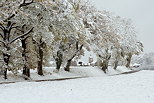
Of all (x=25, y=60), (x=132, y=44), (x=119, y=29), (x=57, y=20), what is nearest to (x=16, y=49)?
(x=25, y=60)

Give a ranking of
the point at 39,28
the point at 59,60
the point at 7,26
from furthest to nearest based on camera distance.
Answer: the point at 59,60, the point at 7,26, the point at 39,28

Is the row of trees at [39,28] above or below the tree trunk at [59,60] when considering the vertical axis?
above

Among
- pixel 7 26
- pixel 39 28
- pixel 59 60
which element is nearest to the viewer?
pixel 39 28

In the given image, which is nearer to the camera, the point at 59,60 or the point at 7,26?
the point at 7,26

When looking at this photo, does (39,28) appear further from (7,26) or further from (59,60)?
(59,60)

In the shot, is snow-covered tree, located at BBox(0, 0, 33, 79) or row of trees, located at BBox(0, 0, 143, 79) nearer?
snow-covered tree, located at BBox(0, 0, 33, 79)

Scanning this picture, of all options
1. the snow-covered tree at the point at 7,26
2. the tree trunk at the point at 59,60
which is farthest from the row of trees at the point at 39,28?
the tree trunk at the point at 59,60

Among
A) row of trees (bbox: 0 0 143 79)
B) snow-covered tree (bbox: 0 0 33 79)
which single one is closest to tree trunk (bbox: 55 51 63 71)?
row of trees (bbox: 0 0 143 79)

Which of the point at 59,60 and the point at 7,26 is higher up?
the point at 7,26

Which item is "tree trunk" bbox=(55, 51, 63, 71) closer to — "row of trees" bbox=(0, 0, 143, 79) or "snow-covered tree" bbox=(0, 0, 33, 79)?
"row of trees" bbox=(0, 0, 143, 79)

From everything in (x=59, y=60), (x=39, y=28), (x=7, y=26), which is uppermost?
(x=7, y=26)

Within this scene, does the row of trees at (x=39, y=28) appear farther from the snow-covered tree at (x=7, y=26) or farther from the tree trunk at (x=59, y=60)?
the tree trunk at (x=59, y=60)

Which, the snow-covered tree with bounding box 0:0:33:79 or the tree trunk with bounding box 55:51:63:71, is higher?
the snow-covered tree with bounding box 0:0:33:79

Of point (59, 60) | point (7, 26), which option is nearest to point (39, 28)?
point (7, 26)
